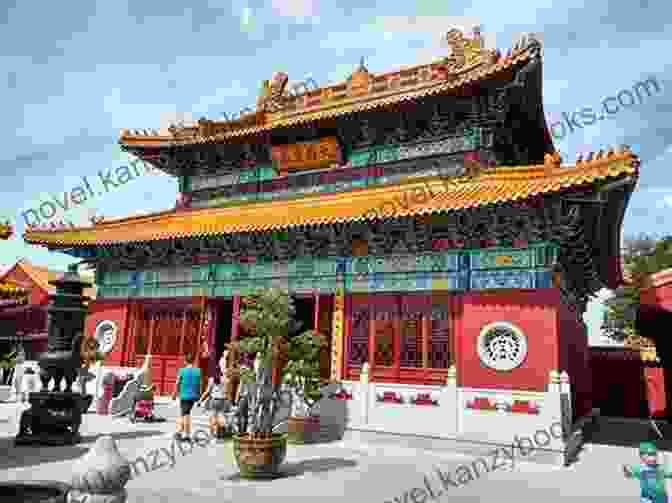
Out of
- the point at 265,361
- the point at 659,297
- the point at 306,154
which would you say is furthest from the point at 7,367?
the point at 659,297

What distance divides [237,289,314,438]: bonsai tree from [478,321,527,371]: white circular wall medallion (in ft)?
12.6

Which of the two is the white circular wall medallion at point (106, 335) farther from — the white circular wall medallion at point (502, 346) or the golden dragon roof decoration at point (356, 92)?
the white circular wall medallion at point (502, 346)

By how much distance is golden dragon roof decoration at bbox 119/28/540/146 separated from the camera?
12.5m

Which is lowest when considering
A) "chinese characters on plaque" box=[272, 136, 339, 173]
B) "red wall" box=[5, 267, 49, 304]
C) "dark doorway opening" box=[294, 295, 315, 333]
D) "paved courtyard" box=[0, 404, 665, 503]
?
"paved courtyard" box=[0, 404, 665, 503]

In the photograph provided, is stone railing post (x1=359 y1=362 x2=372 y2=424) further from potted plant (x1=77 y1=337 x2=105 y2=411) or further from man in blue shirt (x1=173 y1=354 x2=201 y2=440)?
potted plant (x1=77 y1=337 x2=105 y2=411)

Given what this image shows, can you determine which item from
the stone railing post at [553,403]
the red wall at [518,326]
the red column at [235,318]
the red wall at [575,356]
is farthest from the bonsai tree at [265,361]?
the red wall at [575,356]

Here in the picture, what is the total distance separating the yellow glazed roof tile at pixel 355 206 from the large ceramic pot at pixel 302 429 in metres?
4.20

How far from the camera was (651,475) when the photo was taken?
15.9 feet

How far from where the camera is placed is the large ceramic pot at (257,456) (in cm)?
714

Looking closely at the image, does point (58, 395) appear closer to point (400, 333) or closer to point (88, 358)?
point (88, 358)

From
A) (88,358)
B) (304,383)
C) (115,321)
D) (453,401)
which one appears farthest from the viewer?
(115,321)

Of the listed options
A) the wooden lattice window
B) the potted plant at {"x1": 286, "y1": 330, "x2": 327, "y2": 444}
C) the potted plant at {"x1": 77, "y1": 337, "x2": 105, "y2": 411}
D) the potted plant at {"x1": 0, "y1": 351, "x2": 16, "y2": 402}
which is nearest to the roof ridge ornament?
the wooden lattice window

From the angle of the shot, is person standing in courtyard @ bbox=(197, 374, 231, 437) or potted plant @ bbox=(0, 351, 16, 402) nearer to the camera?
person standing in courtyard @ bbox=(197, 374, 231, 437)

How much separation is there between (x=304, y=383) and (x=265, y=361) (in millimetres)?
2759
